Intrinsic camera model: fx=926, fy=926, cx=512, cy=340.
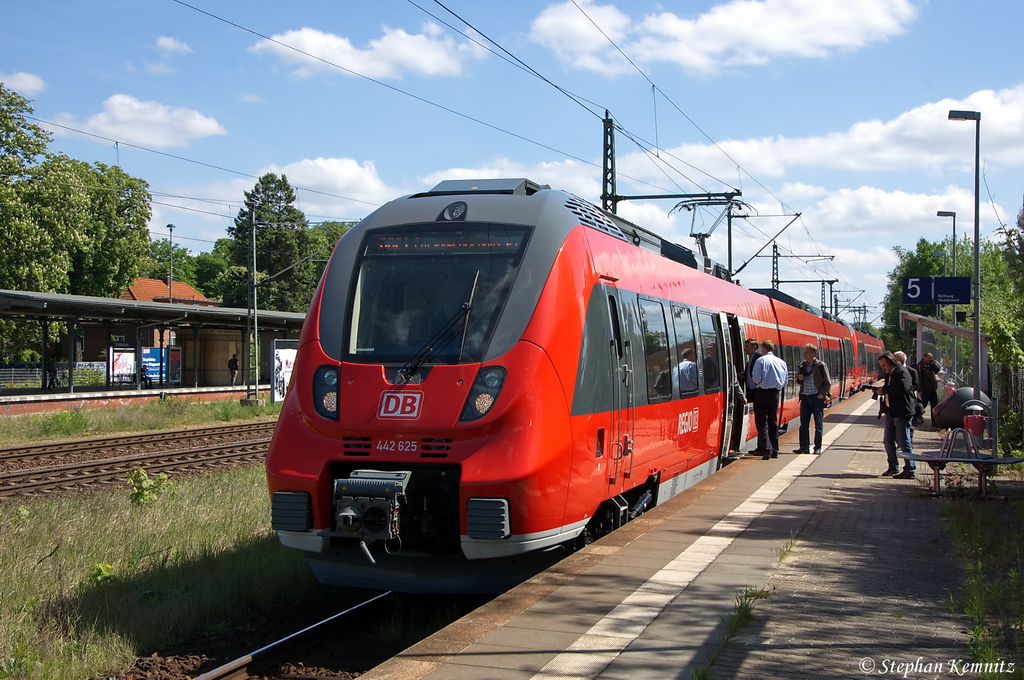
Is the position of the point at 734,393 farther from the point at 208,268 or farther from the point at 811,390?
the point at 208,268

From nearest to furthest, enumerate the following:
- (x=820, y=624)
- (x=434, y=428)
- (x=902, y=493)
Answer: (x=820, y=624) < (x=434, y=428) < (x=902, y=493)

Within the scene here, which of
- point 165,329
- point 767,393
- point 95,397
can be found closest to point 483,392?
point 767,393

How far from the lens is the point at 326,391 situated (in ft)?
21.9

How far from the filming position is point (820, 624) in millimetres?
5293

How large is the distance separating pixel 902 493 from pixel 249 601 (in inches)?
297

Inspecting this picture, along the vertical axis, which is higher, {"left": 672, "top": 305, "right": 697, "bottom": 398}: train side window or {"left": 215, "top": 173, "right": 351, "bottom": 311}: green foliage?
{"left": 215, "top": 173, "right": 351, "bottom": 311}: green foliage

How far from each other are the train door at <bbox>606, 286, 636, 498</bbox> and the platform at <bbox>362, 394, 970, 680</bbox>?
2.03ft

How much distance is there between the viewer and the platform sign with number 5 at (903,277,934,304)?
21469 mm

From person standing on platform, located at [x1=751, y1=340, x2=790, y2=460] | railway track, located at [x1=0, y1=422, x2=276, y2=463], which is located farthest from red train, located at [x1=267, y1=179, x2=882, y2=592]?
railway track, located at [x1=0, y1=422, x2=276, y2=463]

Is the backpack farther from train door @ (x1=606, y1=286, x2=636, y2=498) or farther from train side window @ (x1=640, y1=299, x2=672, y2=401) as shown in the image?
train door @ (x1=606, y1=286, x2=636, y2=498)

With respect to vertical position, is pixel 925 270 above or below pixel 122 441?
above

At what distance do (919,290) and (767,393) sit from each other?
9.35m

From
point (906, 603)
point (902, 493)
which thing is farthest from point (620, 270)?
point (902, 493)

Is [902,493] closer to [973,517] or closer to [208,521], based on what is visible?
[973,517]
